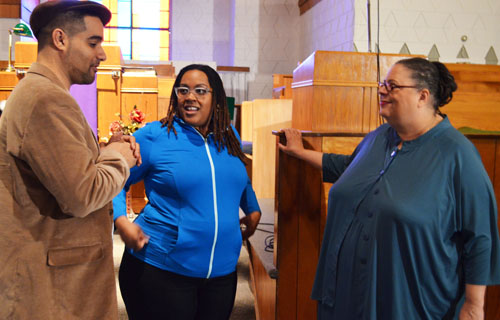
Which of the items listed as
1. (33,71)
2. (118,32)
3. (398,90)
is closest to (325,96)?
(398,90)

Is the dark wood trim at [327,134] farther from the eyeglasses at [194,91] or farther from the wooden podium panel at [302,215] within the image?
the eyeglasses at [194,91]

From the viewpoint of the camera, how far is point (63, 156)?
1075 millimetres

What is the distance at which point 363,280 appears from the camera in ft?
5.09

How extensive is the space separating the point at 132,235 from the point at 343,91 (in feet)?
4.01

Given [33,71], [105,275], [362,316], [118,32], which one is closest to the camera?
[33,71]

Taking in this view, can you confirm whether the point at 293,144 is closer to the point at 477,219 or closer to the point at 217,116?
the point at 217,116

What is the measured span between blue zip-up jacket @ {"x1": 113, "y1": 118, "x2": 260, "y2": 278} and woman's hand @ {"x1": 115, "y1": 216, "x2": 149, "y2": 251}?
0.04 meters

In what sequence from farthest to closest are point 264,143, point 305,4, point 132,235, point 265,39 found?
point 265,39 → point 305,4 → point 264,143 → point 132,235

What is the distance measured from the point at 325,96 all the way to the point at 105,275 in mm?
1340

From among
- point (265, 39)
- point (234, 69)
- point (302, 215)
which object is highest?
point (265, 39)

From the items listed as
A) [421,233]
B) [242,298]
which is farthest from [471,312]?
[242,298]

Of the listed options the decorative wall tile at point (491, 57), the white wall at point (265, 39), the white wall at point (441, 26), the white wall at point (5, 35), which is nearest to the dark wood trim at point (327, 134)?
the white wall at point (441, 26)

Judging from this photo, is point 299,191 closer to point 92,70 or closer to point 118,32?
point 92,70

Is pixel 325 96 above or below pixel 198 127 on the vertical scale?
above
